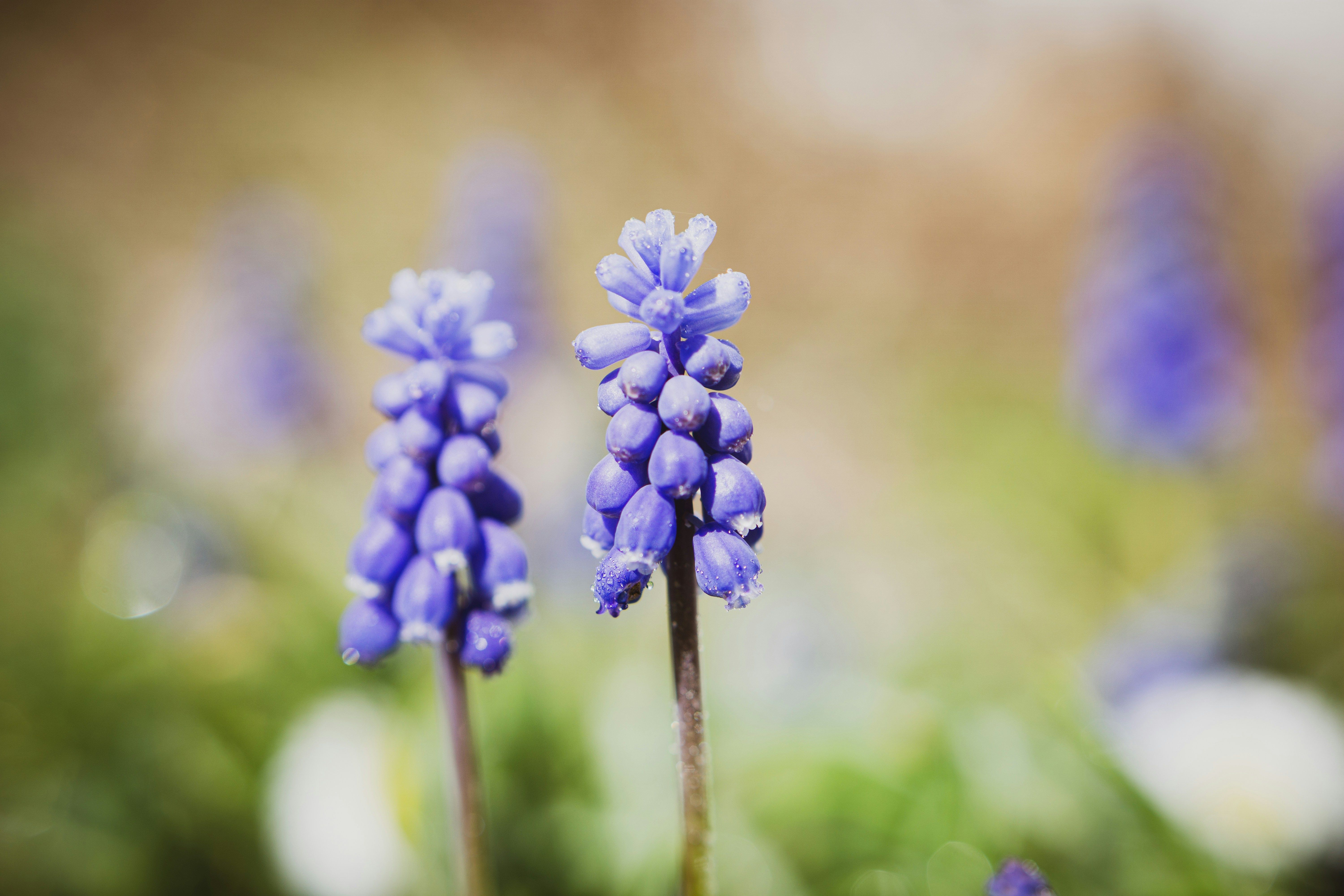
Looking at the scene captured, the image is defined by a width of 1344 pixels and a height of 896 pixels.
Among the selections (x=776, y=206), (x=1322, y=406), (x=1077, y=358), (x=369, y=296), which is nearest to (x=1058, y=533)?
(x=1077, y=358)

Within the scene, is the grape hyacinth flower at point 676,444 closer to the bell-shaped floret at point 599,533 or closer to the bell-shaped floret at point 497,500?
the bell-shaped floret at point 599,533

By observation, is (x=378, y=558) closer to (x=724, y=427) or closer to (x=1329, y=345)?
(x=724, y=427)

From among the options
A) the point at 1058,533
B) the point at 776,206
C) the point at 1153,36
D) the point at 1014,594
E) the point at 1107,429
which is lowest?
the point at 1014,594

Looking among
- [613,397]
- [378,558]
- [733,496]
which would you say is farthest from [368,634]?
[733,496]

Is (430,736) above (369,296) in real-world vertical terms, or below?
below

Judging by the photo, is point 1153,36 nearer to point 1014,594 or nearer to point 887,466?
point 887,466

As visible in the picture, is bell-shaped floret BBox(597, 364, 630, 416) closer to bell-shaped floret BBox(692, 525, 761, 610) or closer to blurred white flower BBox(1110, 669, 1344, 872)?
bell-shaped floret BBox(692, 525, 761, 610)
